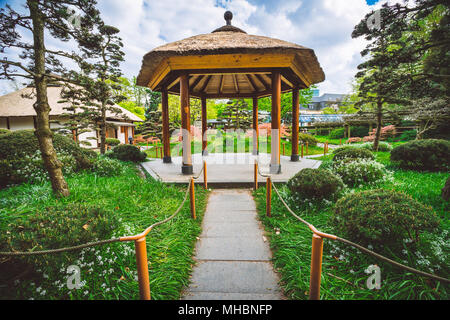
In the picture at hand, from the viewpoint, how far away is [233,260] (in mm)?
2691

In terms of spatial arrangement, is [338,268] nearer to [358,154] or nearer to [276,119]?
[276,119]

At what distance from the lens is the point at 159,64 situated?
20.2 feet

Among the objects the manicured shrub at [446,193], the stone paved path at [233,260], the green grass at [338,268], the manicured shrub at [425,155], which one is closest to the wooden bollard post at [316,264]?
the green grass at [338,268]

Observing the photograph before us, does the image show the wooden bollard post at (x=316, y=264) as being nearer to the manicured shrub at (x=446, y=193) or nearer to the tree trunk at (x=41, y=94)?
the manicured shrub at (x=446, y=193)

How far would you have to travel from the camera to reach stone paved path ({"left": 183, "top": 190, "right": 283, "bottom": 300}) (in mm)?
2151

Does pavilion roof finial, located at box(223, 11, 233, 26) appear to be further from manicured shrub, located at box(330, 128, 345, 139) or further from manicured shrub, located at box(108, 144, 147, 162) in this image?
manicured shrub, located at box(330, 128, 345, 139)

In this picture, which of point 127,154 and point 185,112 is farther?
point 127,154

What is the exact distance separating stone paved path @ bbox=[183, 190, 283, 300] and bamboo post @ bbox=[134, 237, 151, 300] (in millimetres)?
633

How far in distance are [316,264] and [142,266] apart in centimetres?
139

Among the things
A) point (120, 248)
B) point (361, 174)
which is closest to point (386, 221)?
point (120, 248)

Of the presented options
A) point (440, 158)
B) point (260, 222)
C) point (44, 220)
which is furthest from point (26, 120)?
point (440, 158)

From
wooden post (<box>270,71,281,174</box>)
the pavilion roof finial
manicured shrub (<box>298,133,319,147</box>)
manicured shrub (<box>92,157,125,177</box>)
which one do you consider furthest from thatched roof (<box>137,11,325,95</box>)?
manicured shrub (<box>298,133,319,147</box>)

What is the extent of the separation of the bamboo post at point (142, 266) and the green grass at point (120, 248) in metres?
0.49

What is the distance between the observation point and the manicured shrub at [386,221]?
2266 mm
